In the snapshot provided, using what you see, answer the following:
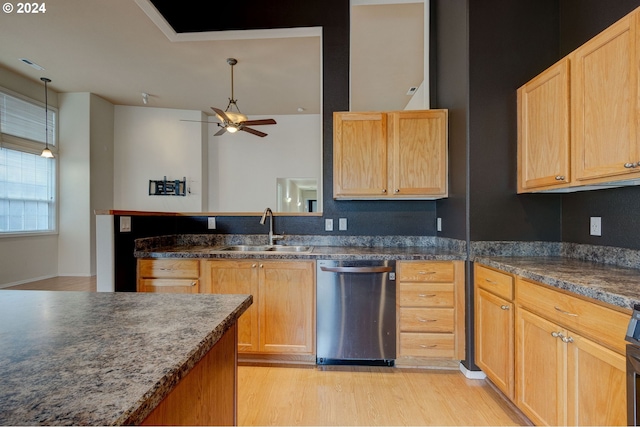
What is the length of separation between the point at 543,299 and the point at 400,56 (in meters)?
3.39

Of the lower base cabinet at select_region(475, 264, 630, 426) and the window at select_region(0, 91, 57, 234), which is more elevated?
the window at select_region(0, 91, 57, 234)

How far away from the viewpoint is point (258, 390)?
201 centimetres

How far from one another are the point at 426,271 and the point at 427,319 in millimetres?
364

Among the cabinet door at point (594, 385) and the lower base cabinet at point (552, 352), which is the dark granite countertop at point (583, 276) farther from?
the cabinet door at point (594, 385)

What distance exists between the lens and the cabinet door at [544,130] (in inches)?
67.7

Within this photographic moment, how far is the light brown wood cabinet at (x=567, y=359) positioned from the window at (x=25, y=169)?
6.24m

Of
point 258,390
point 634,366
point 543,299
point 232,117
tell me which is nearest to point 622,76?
point 543,299

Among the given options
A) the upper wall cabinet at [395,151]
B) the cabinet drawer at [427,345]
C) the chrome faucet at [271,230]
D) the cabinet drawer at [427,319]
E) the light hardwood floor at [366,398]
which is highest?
the upper wall cabinet at [395,151]

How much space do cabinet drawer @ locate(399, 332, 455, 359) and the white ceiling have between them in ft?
9.91

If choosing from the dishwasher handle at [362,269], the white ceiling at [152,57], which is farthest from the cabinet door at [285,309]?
the white ceiling at [152,57]

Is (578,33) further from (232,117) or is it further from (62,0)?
(62,0)

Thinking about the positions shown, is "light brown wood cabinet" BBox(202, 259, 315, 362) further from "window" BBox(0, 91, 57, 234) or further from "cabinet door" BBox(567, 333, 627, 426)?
"window" BBox(0, 91, 57, 234)

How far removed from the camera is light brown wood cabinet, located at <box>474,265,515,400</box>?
5.69 ft

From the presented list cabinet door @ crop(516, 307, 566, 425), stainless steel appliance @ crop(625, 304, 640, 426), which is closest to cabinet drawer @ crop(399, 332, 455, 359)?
cabinet door @ crop(516, 307, 566, 425)
